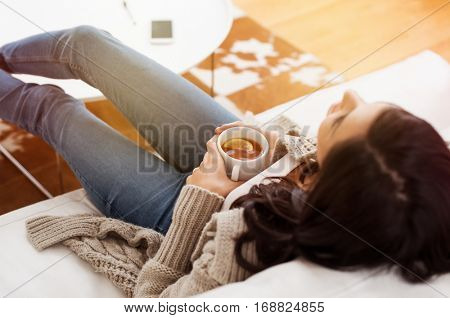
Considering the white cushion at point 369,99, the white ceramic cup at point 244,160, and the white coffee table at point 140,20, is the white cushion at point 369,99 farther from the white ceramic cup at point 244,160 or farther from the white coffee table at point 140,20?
the white coffee table at point 140,20

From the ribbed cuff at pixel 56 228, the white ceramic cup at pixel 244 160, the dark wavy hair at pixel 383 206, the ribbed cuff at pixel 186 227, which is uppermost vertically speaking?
the dark wavy hair at pixel 383 206

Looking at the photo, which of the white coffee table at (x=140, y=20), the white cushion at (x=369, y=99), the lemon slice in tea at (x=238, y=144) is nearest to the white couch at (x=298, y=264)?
the white cushion at (x=369, y=99)

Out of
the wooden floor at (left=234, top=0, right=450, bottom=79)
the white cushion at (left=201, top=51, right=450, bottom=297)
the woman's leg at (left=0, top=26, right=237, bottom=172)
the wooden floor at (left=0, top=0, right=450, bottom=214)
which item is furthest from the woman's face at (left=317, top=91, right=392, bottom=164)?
the wooden floor at (left=234, top=0, right=450, bottom=79)

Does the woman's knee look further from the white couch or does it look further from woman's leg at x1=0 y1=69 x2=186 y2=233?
the white couch

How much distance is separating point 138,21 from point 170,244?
0.79 metres

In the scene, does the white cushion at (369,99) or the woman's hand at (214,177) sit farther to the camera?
the woman's hand at (214,177)

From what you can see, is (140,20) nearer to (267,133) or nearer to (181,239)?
(267,133)

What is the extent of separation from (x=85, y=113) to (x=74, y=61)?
5.8 inches

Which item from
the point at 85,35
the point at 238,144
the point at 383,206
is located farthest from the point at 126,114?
the point at 383,206

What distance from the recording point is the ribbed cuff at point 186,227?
0.68 m

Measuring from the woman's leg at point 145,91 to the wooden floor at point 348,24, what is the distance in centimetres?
89

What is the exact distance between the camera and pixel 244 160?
2.48 ft

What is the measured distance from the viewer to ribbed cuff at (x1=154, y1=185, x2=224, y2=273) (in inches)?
26.9
